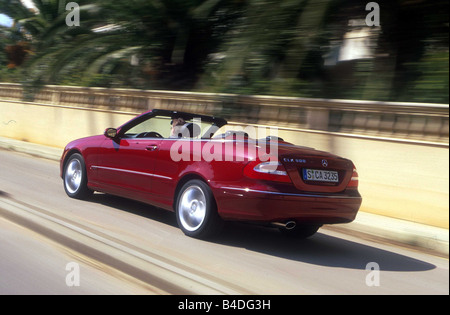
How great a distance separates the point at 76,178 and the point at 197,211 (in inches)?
118

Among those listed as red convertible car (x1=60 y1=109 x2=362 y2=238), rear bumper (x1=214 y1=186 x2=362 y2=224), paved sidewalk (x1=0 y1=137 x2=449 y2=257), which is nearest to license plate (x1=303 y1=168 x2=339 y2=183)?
red convertible car (x1=60 y1=109 x2=362 y2=238)

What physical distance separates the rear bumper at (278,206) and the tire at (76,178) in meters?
3.09

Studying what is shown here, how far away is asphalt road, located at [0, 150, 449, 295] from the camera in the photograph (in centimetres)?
478

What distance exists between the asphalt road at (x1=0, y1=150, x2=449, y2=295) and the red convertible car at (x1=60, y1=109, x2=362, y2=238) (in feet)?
1.18

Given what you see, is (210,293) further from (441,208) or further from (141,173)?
(441,208)

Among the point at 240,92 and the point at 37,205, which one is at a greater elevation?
the point at 240,92

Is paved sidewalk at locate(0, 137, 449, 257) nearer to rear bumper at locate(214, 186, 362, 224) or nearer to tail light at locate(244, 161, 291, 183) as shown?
rear bumper at locate(214, 186, 362, 224)

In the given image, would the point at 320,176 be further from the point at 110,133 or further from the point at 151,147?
the point at 110,133

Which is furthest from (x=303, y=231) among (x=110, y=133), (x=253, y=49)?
(x=253, y=49)

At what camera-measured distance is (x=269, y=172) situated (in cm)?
579

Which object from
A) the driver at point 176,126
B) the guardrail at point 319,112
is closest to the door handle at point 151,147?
the driver at point 176,126
